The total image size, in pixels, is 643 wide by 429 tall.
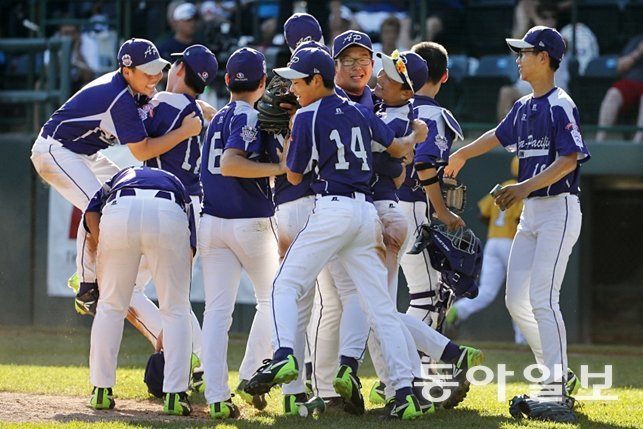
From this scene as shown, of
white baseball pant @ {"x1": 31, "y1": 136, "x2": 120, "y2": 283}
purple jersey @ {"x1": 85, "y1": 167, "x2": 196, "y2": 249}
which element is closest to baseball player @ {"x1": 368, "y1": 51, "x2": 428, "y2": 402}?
purple jersey @ {"x1": 85, "y1": 167, "x2": 196, "y2": 249}

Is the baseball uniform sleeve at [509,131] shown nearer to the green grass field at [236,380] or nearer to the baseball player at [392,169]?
the baseball player at [392,169]

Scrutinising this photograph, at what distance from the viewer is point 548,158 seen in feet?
21.7

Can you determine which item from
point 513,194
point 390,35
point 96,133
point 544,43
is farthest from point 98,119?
point 390,35

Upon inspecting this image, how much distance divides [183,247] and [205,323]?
1.47ft

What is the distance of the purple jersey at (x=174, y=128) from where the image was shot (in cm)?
726

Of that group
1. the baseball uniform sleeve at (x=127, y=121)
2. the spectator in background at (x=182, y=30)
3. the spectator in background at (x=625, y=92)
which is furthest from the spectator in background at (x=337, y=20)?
the baseball uniform sleeve at (x=127, y=121)

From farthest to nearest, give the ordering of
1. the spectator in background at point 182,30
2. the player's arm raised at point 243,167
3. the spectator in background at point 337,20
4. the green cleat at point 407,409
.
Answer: the spectator in background at point 337,20, the spectator in background at point 182,30, the player's arm raised at point 243,167, the green cleat at point 407,409

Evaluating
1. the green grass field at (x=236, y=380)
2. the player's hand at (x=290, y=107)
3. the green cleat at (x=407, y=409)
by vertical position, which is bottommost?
the green grass field at (x=236, y=380)

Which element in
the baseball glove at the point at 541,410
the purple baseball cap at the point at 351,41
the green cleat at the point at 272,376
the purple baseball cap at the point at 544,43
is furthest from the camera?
the purple baseball cap at the point at 544,43

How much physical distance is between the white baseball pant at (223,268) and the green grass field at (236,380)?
0.30 meters

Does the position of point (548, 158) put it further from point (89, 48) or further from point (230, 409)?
point (89, 48)

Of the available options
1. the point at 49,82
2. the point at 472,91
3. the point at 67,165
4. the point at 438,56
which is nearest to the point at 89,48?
the point at 49,82

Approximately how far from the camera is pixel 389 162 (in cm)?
652

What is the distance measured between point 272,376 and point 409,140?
1.55 meters
